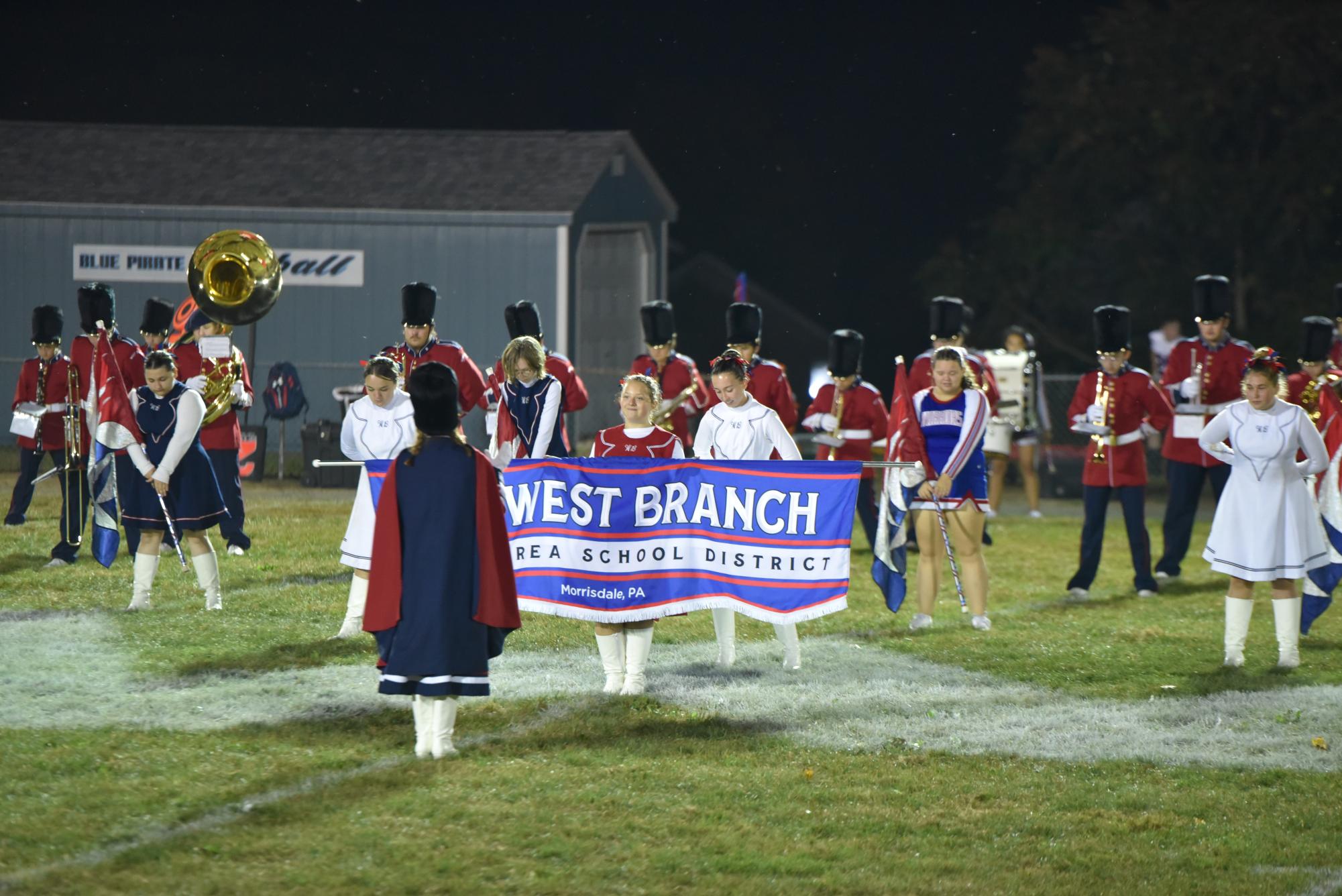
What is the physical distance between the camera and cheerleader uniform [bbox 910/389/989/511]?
1113 centimetres

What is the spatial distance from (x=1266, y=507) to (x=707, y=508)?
3.36m

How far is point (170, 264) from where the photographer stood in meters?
25.8

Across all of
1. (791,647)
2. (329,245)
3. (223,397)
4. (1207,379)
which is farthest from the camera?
(329,245)

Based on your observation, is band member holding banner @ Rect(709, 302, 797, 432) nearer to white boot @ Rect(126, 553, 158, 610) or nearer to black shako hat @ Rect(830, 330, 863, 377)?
black shako hat @ Rect(830, 330, 863, 377)

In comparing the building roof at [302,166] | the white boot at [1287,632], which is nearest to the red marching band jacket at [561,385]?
the white boot at [1287,632]

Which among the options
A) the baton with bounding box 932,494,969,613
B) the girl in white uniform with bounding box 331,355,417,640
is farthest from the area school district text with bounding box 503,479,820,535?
the baton with bounding box 932,494,969,613

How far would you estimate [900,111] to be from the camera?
52750mm

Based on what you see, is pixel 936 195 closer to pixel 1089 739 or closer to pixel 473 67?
pixel 473 67

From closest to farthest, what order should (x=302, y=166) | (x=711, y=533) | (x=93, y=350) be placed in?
(x=711, y=533), (x=93, y=350), (x=302, y=166)

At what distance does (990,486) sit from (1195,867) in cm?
1223

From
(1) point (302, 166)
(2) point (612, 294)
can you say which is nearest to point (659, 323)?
(1) point (302, 166)

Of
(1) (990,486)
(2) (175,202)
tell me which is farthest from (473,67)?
(1) (990,486)

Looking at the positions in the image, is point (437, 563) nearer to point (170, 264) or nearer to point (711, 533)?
point (711, 533)

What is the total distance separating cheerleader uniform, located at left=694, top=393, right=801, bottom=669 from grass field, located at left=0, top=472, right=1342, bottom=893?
0.18m
